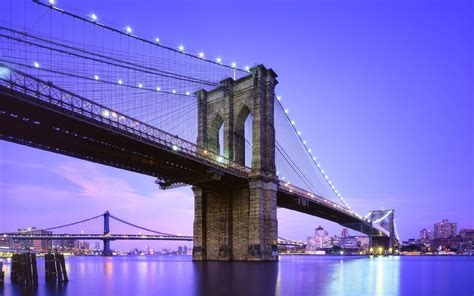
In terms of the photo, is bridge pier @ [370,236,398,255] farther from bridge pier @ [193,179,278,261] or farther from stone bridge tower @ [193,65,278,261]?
bridge pier @ [193,179,278,261]

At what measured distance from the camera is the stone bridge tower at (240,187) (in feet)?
158

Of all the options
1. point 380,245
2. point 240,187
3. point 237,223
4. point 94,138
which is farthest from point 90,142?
point 380,245

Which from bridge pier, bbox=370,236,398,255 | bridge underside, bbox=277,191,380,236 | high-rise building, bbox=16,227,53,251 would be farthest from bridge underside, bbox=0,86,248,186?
bridge pier, bbox=370,236,398,255

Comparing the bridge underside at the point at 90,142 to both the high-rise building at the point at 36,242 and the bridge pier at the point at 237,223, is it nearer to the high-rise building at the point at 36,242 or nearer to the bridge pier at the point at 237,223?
the bridge pier at the point at 237,223

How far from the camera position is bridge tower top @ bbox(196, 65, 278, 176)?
50.0 meters

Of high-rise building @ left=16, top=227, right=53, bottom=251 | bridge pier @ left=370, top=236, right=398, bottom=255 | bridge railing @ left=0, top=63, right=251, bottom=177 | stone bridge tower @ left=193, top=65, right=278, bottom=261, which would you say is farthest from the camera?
bridge pier @ left=370, top=236, right=398, bottom=255

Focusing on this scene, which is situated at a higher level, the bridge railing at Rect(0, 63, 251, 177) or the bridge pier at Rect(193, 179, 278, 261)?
the bridge railing at Rect(0, 63, 251, 177)

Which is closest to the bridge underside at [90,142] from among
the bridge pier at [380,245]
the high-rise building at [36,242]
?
the high-rise building at [36,242]

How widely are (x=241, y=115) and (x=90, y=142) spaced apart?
2054 centimetres

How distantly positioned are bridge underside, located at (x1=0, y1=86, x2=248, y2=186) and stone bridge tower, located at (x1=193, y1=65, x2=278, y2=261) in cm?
262

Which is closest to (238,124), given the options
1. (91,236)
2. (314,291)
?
(314,291)

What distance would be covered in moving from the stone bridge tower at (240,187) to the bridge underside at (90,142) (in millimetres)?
2621

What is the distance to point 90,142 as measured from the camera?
38812 millimetres

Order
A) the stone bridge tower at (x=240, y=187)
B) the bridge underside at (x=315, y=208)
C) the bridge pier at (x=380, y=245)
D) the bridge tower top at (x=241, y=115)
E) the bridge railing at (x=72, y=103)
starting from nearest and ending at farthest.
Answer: the bridge railing at (x=72, y=103), the stone bridge tower at (x=240, y=187), the bridge tower top at (x=241, y=115), the bridge underside at (x=315, y=208), the bridge pier at (x=380, y=245)
